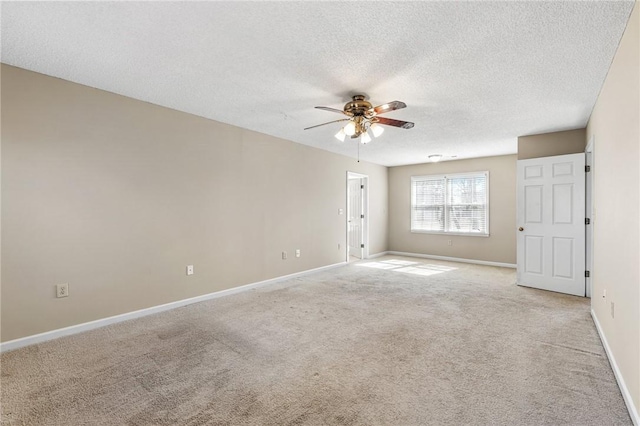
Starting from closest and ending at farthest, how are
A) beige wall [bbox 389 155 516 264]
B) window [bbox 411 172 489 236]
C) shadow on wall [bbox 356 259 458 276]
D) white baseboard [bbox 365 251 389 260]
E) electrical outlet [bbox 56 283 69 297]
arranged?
electrical outlet [bbox 56 283 69 297]
shadow on wall [bbox 356 259 458 276]
beige wall [bbox 389 155 516 264]
window [bbox 411 172 489 236]
white baseboard [bbox 365 251 389 260]

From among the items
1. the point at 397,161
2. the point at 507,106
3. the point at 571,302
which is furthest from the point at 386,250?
the point at 507,106

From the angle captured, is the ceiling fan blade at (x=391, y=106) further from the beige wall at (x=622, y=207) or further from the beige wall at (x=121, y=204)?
the beige wall at (x=121, y=204)

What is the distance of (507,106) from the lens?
3.60 metres

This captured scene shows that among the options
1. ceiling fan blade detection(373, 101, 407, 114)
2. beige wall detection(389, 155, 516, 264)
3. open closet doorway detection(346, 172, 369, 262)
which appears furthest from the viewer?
open closet doorway detection(346, 172, 369, 262)

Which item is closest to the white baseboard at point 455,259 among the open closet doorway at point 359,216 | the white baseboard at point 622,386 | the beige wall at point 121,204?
the open closet doorway at point 359,216

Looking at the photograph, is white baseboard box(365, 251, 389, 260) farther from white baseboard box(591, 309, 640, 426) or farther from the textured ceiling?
white baseboard box(591, 309, 640, 426)

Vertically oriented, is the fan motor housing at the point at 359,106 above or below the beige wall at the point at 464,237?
above

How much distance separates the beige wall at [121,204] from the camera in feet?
9.01

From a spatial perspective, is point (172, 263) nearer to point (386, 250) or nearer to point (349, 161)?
point (349, 161)

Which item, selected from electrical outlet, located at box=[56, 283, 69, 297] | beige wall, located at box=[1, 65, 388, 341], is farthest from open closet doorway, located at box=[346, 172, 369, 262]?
electrical outlet, located at box=[56, 283, 69, 297]

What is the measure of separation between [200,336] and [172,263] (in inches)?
48.3

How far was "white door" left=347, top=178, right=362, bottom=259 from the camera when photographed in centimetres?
762

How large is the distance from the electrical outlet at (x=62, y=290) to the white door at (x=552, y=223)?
610cm

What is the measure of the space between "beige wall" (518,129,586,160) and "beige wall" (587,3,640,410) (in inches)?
71.5
